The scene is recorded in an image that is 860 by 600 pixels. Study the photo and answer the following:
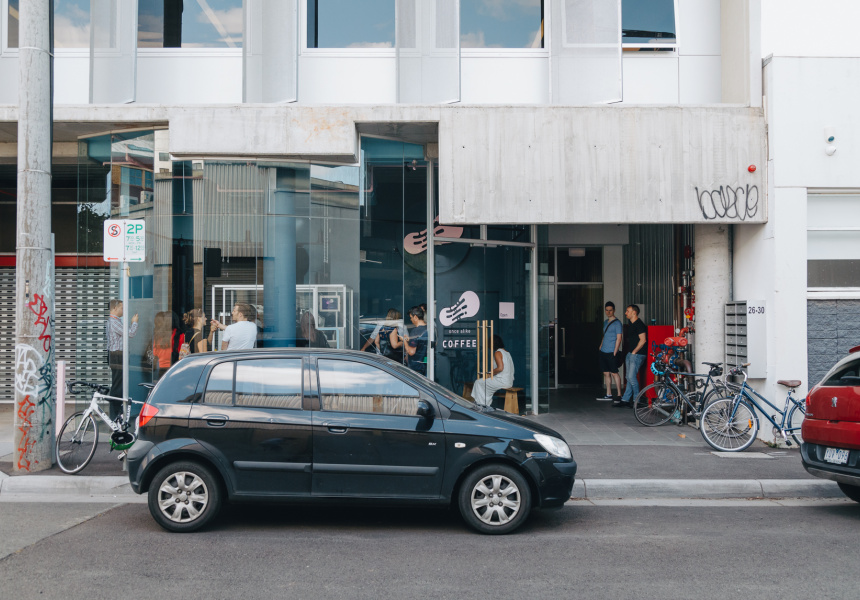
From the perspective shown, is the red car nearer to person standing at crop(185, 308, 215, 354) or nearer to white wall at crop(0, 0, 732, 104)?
white wall at crop(0, 0, 732, 104)

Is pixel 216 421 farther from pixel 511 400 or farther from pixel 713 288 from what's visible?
pixel 713 288

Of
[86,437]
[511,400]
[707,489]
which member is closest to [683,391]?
[511,400]

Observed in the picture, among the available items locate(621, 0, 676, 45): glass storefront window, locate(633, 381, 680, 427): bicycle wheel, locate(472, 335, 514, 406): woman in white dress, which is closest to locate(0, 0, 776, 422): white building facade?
locate(621, 0, 676, 45): glass storefront window

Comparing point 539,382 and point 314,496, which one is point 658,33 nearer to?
point 539,382

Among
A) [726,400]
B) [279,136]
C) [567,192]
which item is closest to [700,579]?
[726,400]

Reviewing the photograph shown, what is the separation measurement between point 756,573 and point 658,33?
28.5 ft

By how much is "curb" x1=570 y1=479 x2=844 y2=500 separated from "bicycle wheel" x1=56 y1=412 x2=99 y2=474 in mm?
5556

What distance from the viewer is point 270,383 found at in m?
6.25

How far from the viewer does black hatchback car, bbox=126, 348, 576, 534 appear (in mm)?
6059

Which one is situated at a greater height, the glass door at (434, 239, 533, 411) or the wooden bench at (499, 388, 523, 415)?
the glass door at (434, 239, 533, 411)

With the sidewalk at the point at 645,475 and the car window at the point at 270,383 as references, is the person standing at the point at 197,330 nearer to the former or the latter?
the sidewalk at the point at 645,475

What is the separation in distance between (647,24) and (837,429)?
7055 mm

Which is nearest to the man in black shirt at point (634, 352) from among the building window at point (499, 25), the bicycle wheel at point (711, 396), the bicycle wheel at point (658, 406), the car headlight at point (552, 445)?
the bicycle wheel at point (658, 406)

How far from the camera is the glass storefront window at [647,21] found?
11.1 m
